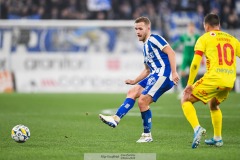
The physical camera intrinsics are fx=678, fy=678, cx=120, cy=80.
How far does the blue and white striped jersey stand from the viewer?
11023mm

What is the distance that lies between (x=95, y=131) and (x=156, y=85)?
2.37 m

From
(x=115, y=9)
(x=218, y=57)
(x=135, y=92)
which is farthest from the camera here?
(x=115, y=9)

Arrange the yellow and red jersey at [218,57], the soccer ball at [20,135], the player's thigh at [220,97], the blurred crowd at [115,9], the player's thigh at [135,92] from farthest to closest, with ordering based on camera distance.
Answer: the blurred crowd at [115,9], the player's thigh at [135,92], the soccer ball at [20,135], the player's thigh at [220,97], the yellow and red jersey at [218,57]

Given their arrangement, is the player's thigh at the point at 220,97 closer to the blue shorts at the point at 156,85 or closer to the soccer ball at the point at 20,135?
the blue shorts at the point at 156,85

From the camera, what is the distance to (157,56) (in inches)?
436

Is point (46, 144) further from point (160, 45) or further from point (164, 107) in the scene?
point (164, 107)

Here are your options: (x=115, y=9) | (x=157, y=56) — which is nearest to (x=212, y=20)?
(x=157, y=56)

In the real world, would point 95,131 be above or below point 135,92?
below

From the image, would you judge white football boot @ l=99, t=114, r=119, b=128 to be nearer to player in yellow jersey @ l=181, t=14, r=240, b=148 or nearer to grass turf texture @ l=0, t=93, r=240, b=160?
grass turf texture @ l=0, t=93, r=240, b=160

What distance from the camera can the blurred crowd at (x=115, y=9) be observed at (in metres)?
29.1

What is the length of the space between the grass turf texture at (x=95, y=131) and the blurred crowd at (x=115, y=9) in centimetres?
766

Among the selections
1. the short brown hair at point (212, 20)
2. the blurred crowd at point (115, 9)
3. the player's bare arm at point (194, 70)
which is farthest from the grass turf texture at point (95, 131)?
the blurred crowd at point (115, 9)

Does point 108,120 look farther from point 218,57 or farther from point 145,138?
point 218,57

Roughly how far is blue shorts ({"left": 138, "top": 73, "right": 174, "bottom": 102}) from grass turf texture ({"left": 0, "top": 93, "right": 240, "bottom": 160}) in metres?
0.79
